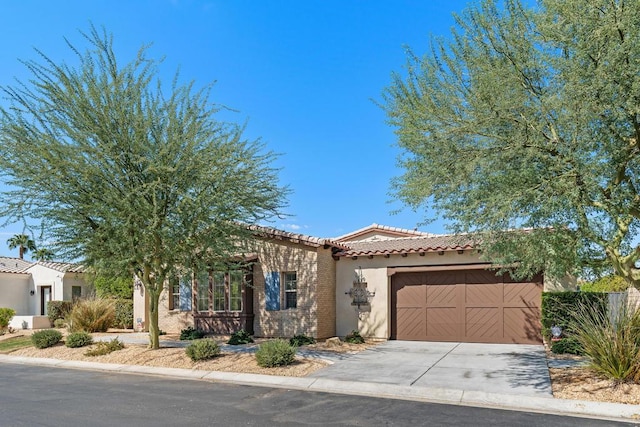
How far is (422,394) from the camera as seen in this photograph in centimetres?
1043

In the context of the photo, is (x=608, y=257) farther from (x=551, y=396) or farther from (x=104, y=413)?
(x=104, y=413)

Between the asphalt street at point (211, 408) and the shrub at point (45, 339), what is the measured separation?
674cm

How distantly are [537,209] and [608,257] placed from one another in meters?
2.24

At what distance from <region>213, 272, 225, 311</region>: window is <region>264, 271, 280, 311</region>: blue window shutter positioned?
2177mm

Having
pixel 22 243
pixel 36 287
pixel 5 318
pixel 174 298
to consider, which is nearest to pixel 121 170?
pixel 174 298

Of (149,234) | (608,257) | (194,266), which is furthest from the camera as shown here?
(194,266)

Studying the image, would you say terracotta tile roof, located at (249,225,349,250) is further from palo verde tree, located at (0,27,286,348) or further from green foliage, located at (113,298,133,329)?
green foliage, located at (113,298,133,329)

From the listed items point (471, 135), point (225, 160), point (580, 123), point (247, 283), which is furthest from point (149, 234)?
point (580, 123)

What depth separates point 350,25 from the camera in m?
17.0

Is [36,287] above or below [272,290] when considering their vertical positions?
below

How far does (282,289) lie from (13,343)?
38.5 ft

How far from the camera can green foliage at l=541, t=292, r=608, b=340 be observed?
15.1 m

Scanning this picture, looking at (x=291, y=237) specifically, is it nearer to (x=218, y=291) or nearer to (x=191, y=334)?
(x=218, y=291)

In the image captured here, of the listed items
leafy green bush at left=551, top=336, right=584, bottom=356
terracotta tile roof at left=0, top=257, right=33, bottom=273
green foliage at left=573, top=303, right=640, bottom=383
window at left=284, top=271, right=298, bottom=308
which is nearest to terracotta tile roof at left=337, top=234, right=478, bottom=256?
window at left=284, top=271, right=298, bottom=308
